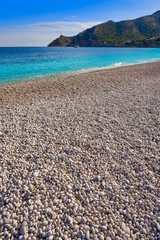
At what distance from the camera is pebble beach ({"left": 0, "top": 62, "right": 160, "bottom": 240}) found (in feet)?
11.1

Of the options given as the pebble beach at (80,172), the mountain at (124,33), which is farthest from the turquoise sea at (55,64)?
the mountain at (124,33)

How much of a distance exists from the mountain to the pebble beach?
13496 cm

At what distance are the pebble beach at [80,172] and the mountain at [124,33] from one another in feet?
443

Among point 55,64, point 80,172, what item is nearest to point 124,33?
point 55,64

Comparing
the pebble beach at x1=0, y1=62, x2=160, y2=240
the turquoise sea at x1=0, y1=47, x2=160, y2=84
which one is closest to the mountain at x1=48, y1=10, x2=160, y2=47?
the turquoise sea at x1=0, y1=47, x2=160, y2=84

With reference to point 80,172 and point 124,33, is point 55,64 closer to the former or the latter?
point 80,172

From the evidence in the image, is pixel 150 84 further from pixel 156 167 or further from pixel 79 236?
pixel 79 236

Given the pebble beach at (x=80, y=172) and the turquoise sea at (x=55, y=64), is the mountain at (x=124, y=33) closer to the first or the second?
the turquoise sea at (x=55, y=64)

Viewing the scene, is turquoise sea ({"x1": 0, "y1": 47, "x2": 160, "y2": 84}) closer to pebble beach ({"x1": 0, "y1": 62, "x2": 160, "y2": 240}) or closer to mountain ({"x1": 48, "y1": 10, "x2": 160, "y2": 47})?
pebble beach ({"x1": 0, "y1": 62, "x2": 160, "y2": 240})

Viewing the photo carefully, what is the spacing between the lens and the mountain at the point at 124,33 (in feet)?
426

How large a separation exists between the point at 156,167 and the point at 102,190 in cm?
201

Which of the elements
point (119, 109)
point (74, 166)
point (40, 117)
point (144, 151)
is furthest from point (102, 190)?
point (119, 109)

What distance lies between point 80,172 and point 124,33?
574 ft

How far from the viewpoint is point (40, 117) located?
27.1 feet
